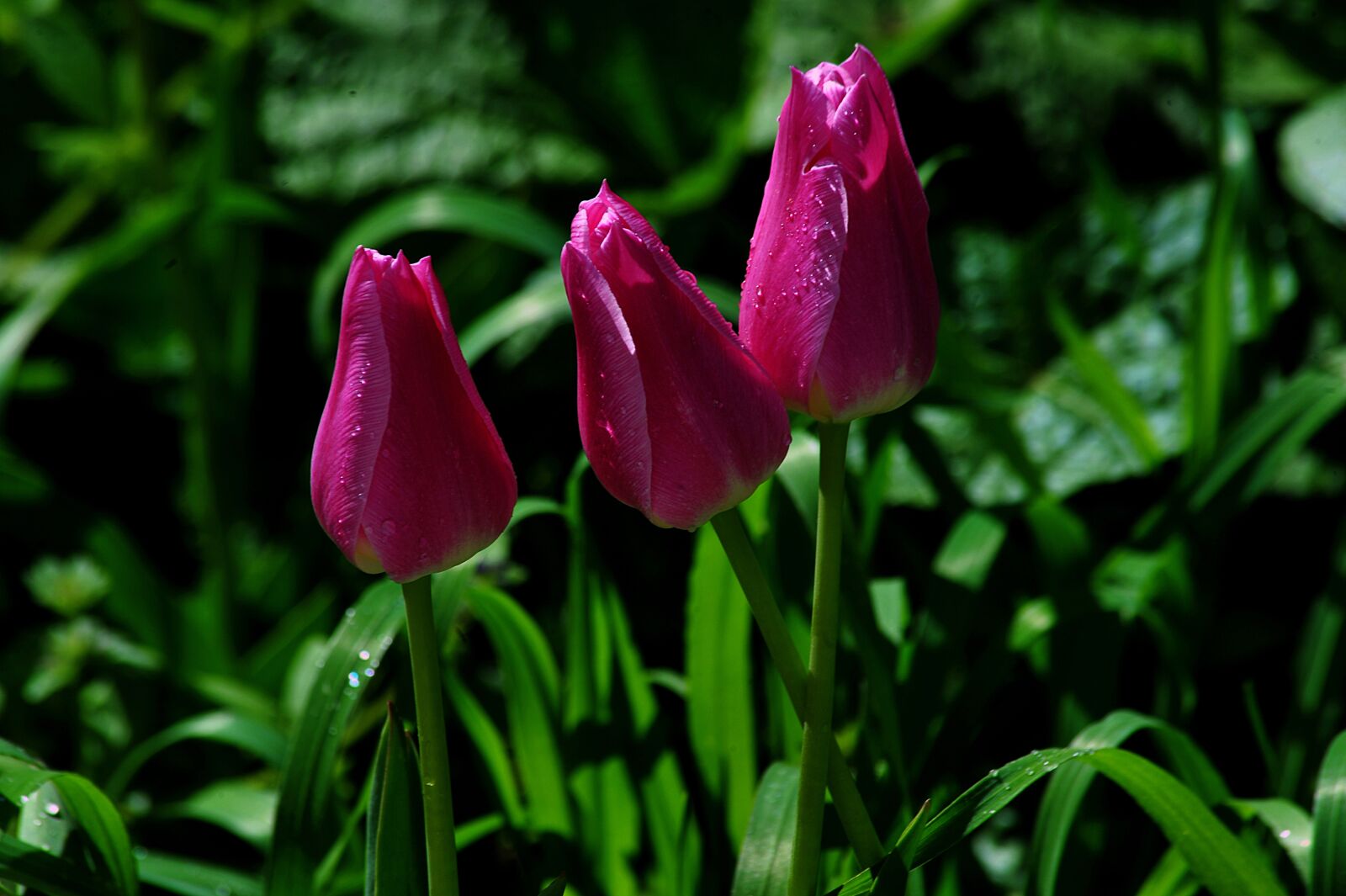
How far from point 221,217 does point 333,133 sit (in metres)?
0.31

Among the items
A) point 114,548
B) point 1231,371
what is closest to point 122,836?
point 114,548

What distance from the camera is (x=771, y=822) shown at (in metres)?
0.78

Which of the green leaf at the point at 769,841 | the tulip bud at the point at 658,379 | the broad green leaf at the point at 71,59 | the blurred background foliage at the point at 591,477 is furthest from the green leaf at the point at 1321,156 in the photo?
the broad green leaf at the point at 71,59

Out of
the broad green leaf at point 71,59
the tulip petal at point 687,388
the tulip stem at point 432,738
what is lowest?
the tulip stem at point 432,738

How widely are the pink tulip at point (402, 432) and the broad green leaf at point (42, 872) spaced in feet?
0.93

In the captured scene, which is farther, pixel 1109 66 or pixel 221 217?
pixel 1109 66

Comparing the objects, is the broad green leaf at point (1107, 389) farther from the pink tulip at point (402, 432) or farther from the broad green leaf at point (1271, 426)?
the pink tulip at point (402, 432)

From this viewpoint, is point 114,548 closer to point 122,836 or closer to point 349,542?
point 122,836

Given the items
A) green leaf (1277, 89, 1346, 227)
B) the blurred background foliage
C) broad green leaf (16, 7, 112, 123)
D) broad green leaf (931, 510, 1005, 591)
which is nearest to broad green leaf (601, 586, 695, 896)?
the blurred background foliage

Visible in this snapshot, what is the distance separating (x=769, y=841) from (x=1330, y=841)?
330 mm

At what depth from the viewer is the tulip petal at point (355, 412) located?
1.81 ft

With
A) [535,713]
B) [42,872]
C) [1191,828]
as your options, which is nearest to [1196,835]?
[1191,828]

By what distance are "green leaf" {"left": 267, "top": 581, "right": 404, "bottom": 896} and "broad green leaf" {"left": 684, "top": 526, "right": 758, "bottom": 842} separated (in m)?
0.23

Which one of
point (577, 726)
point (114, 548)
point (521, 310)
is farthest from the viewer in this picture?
point (114, 548)
